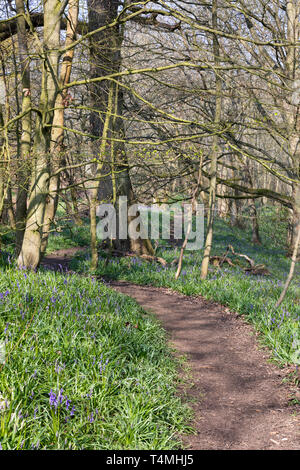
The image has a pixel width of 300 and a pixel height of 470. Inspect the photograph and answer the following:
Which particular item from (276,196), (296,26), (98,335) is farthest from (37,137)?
(296,26)

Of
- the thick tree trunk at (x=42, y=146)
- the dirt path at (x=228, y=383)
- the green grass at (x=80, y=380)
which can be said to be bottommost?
the dirt path at (x=228, y=383)

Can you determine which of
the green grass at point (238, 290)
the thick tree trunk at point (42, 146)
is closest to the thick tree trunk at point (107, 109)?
the green grass at point (238, 290)

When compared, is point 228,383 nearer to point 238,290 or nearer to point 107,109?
point 238,290

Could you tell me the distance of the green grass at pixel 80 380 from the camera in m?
3.24

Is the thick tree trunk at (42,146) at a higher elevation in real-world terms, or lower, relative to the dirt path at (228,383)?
higher

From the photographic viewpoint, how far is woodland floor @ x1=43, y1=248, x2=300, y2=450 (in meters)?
3.77

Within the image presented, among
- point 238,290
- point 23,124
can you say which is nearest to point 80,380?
point 238,290

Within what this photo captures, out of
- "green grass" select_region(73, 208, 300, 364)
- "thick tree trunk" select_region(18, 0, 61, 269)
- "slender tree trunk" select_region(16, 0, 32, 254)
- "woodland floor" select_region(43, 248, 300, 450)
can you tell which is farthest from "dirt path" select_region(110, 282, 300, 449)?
"slender tree trunk" select_region(16, 0, 32, 254)

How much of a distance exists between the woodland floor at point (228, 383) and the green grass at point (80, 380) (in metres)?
0.30

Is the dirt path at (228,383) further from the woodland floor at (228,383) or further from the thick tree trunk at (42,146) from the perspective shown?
the thick tree trunk at (42,146)

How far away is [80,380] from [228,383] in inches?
77.9

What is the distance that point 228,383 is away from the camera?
4957 millimetres

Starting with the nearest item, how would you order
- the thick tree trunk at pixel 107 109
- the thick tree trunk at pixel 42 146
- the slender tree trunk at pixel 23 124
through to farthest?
the thick tree trunk at pixel 42 146 < the slender tree trunk at pixel 23 124 < the thick tree trunk at pixel 107 109
